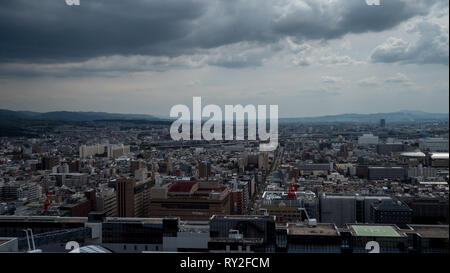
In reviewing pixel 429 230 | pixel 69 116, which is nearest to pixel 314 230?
pixel 429 230

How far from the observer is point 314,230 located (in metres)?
3.92

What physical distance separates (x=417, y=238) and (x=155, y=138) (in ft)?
14.1

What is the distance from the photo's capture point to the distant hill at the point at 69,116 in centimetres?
429

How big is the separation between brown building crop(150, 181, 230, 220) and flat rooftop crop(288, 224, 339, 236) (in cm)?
276

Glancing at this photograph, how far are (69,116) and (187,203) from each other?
2904 mm

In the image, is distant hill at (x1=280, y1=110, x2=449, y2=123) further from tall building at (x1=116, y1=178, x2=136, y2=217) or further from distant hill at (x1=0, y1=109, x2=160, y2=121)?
tall building at (x1=116, y1=178, x2=136, y2=217)

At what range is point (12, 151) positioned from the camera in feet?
18.4

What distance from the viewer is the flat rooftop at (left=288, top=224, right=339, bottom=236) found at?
12.4 ft

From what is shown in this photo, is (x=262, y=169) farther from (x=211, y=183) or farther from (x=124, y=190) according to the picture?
(x=124, y=190)

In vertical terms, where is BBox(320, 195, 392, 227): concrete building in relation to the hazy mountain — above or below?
below

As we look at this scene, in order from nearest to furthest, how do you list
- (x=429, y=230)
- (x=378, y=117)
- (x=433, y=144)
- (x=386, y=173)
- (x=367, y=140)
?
(x=429, y=230) < (x=378, y=117) < (x=433, y=144) < (x=367, y=140) < (x=386, y=173)

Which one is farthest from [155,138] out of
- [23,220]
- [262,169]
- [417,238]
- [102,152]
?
[417,238]

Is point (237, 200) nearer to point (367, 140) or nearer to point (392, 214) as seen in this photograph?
point (392, 214)

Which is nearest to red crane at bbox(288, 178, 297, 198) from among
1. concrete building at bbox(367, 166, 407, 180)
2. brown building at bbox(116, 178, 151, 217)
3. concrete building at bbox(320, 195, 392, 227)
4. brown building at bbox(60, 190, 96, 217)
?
concrete building at bbox(320, 195, 392, 227)
